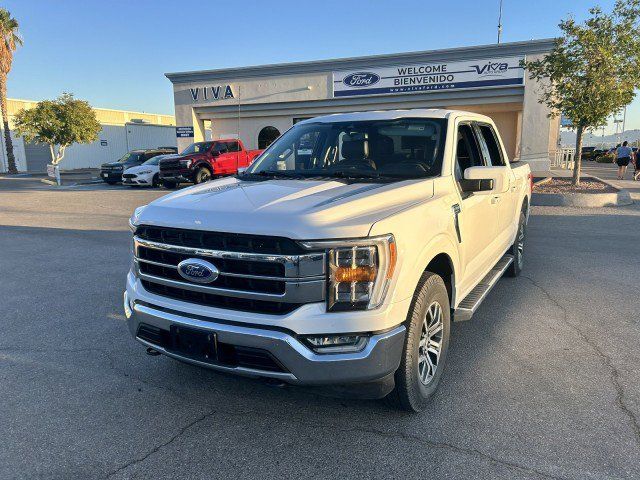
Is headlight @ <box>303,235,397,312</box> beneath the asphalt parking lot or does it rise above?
above

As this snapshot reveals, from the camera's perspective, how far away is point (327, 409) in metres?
3.22

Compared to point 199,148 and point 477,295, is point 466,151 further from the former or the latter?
point 199,148

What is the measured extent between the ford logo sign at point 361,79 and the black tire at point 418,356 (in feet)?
71.6

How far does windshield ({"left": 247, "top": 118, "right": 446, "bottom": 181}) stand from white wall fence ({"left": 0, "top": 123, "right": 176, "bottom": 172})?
37.5 m

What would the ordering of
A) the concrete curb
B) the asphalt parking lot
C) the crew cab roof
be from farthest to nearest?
the concrete curb < the crew cab roof < the asphalt parking lot

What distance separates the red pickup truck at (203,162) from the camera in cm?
1855

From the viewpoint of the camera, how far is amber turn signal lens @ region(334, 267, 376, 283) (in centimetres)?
256

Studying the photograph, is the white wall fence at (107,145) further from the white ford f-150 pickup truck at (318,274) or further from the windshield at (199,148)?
the white ford f-150 pickup truck at (318,274)

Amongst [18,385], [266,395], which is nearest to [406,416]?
[266,395]

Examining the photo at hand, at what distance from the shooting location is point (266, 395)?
3400 mm

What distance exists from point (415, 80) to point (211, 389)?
2183 centimetres

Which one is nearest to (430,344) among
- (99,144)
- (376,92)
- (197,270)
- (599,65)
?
(197,270)

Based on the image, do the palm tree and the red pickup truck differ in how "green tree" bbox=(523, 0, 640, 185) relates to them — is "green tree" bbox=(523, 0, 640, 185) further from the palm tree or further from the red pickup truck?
the palm tree

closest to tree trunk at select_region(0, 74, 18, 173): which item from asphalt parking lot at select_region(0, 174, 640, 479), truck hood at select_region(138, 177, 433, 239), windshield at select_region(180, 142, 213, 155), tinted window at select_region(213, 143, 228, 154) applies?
windshield at select_region(180, 142, 213, 155)
